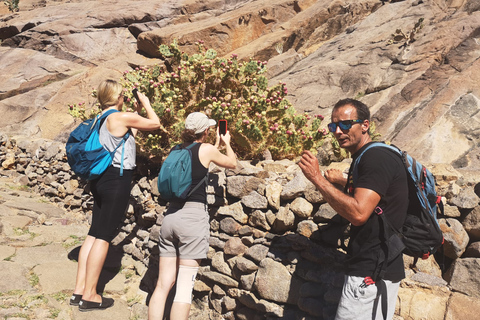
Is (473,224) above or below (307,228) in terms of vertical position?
above

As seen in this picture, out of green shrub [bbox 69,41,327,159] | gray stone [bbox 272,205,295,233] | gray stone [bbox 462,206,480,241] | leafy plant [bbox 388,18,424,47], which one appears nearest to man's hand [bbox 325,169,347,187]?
gray stone [bbox 272,205,295,233]

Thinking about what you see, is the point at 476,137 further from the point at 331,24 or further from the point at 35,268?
the point at 331,24

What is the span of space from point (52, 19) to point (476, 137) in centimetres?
1680

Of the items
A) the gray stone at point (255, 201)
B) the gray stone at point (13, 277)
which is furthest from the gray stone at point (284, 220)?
the gray stone at point (13, 277)

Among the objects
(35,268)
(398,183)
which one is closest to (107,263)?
(35,268)

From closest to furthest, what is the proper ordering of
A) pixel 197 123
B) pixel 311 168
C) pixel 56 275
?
pixel 311 168
pixel 197 123
pixel 56 275

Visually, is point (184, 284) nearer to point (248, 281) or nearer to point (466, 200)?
point (248, 281)

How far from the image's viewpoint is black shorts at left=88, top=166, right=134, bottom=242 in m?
3.95

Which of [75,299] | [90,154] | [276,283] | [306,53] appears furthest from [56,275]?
[306,53]

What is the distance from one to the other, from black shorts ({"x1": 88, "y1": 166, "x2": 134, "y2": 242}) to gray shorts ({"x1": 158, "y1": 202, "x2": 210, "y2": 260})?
0.80 m

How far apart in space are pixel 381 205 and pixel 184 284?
1.86m

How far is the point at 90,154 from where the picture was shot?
3.85 metres

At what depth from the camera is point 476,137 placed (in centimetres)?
595

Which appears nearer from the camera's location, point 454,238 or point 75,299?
point 454,238
